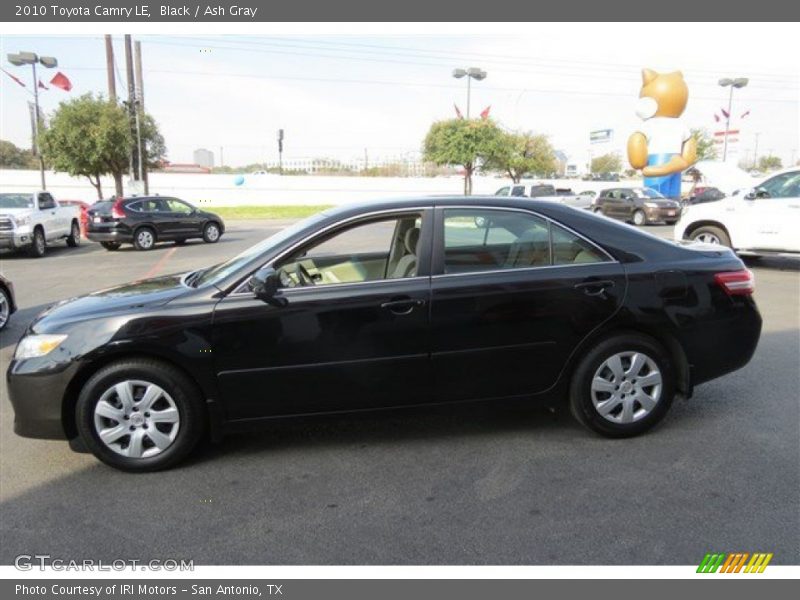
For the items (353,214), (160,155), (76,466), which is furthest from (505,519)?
(160,155)

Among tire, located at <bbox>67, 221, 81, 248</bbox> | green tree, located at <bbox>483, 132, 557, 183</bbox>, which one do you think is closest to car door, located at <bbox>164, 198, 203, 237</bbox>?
tire, located at <bbox>67, 221, 81, 248</bbox>

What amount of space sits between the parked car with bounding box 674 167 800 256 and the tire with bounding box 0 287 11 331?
1102 cm

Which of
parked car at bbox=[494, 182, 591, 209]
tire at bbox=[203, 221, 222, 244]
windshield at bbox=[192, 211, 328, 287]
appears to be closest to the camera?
windshield at bbox=[192, 211, 328, 287]

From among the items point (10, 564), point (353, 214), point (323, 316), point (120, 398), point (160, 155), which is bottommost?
point (10, 564)

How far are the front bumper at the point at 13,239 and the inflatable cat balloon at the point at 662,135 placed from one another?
27.5m

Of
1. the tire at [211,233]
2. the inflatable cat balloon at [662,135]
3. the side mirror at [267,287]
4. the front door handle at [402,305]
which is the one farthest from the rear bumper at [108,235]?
the inflatable cat balloon at [662,135]

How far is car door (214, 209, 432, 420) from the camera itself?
3518 mm

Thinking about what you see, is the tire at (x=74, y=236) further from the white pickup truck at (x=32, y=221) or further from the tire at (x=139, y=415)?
the tire at (x=139, y=415)

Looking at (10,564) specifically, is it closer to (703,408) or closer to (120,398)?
(120,398)

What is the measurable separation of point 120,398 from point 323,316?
4.13 ft

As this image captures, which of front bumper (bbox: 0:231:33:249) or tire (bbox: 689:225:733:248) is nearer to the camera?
tire (bbox: 689:225:733:248)

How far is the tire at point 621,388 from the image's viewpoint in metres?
3.87

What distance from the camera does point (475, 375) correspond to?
3.76m

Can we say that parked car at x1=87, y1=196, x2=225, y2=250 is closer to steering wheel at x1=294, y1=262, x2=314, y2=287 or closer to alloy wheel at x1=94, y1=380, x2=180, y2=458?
steering wheel at x1=294, y1=262, x2=314, y2=287
